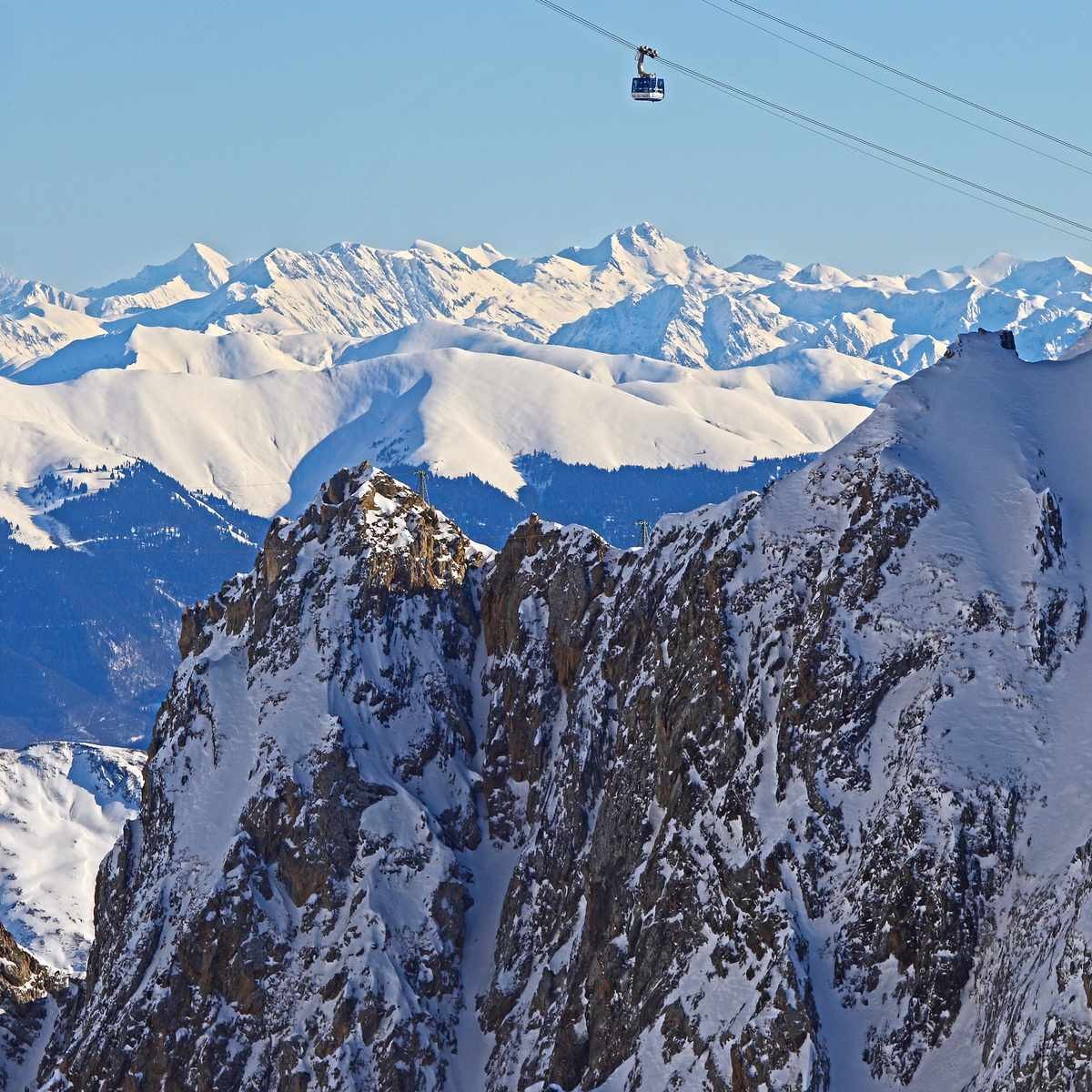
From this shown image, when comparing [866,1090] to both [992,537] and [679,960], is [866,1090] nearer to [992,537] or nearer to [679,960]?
[679,960]

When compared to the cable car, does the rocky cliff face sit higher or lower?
lower

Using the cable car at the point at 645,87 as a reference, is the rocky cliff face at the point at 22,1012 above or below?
below

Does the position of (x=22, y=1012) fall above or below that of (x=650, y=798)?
below

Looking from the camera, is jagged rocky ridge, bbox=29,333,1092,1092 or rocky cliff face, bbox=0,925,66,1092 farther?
rocky cliff face, bbox=0,925,66,1092

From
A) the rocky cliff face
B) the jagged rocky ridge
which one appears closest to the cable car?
the jagged rocky ridge

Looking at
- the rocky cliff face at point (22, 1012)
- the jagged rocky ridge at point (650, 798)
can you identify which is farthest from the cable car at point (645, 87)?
the rocky cliff face at point (22, 1012)

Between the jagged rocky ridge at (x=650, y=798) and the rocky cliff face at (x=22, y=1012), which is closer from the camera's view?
the jagged rocky ridge at (x=650, y=798)

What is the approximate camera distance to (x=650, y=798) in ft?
450

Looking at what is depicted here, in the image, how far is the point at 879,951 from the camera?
388ft

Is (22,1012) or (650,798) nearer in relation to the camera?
(650,798)

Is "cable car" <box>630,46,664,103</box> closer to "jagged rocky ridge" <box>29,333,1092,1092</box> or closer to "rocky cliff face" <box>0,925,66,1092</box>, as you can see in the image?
"jagged rocky ridge" <box>29,333,1092,1092</box>

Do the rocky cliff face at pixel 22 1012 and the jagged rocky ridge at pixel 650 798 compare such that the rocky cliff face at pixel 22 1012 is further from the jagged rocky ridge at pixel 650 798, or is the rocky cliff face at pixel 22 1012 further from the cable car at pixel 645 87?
the cable car at pixel 645 87

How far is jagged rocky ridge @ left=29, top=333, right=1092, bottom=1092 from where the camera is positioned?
385 ft

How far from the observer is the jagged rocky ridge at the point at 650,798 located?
11731 centimetres
